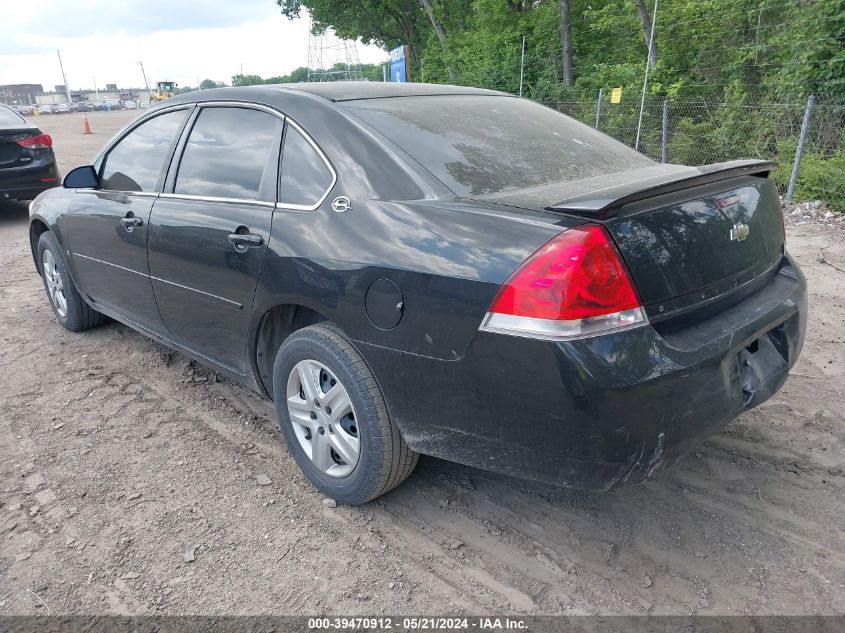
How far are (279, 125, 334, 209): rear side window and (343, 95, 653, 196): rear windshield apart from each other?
0.88 feet

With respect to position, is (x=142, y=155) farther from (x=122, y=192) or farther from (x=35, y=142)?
(x=35, y=142)

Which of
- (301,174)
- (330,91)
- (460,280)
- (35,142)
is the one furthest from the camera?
(35,142)

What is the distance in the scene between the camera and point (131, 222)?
12.2ft

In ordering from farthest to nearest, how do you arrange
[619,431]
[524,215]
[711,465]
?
[711,465]
[524,215]
[619,431]

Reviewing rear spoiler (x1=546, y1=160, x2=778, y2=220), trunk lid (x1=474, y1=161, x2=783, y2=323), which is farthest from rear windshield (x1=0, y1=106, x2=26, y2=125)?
rear spoiler (x1=546, y1=160, x2=778, y2=220)

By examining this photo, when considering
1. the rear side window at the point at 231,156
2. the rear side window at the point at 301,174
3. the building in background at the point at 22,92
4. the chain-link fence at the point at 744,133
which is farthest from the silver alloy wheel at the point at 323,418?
the building in background at the point at 22,92

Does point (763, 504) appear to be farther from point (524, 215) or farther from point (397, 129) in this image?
point (397, 129)

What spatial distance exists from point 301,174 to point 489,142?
32.5 inches

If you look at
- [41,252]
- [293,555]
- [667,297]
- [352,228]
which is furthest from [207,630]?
[41,252]

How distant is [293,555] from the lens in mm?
2570

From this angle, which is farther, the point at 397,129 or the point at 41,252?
the point at 41,252

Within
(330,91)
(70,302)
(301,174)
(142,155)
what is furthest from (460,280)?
(70,302)

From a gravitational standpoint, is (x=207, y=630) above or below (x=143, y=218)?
below

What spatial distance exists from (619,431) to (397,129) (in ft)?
Result: 4.98
